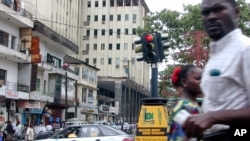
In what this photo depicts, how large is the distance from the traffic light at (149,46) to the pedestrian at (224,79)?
927cm

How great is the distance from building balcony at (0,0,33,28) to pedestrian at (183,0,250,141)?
29081 mm

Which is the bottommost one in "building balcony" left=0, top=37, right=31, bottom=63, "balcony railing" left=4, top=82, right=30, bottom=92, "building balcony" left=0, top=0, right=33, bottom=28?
"balcony railing" left=4, top=82, right=30, bottom=92

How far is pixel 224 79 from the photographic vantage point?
6.50 feet

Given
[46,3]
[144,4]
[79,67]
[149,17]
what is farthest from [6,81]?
[144,4]

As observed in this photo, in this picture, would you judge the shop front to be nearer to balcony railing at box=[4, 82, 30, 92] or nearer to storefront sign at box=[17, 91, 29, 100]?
storefront sign at box=[17, 91, 29, 100]

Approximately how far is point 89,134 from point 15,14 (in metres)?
19.0

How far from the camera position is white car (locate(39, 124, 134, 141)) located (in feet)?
48.5

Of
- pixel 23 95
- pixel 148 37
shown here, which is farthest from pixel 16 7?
pixel 148 37

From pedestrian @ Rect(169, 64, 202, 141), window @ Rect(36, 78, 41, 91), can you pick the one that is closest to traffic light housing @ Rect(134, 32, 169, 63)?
pedestrian @ Rect(169, 64, 202, 141)

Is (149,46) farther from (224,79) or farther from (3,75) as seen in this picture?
(3,75)

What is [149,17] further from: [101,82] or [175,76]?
[101,82]

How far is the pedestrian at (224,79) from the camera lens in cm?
186

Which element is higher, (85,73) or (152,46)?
(85,73)

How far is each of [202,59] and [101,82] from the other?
154 ft
